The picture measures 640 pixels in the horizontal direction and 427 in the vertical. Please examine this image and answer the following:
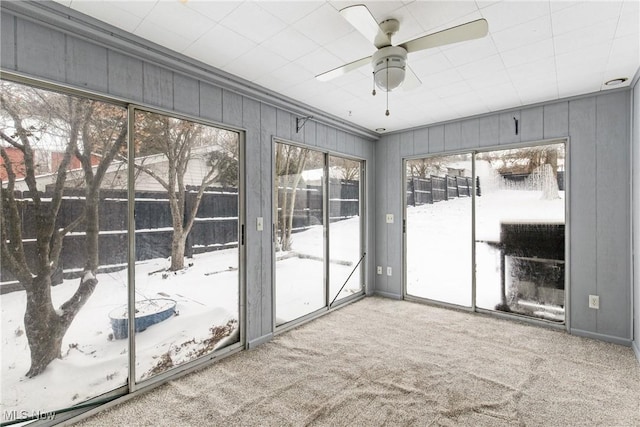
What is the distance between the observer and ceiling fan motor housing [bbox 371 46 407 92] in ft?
5.75

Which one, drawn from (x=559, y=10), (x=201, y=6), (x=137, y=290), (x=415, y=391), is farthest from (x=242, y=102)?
(x=415, y=391)

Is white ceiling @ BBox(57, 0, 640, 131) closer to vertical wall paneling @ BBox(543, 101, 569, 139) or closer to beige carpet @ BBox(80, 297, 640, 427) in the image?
vertical wall paneling @ BBox(543, 101, 569, 139)

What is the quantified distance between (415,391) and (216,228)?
2.06m

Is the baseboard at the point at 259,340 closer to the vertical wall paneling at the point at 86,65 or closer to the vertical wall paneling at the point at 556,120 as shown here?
the vertical wall paneling at the point at 86,65

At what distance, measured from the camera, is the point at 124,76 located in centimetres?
209

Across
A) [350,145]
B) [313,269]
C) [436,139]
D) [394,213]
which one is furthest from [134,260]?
[436,139]

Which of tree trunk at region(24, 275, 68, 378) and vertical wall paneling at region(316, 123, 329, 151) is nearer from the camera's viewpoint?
tree trunk at region(24, 275, 68, 378)

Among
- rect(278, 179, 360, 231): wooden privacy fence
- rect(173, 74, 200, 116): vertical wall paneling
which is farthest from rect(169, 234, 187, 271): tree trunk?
rect(278, 179, 360, 231): wooden privacy fence

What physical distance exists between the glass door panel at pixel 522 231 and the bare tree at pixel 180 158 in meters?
3.13

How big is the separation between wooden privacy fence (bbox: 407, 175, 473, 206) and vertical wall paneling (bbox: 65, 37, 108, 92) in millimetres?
3707

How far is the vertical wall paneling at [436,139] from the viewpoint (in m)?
4.05

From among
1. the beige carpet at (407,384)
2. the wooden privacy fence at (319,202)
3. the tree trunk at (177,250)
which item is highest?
the wooden privacy fence at (319,202)

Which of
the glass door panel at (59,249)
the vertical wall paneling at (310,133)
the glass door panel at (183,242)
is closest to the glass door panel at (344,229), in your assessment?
the vertical wall paneling at (310,133)

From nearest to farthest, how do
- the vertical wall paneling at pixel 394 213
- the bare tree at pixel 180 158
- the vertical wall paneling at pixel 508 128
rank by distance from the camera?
the bare tree at pixel 180 158 < the vertical wall paneling at pixel 508 128 < the vertical wall paneling at pixel 394 213
